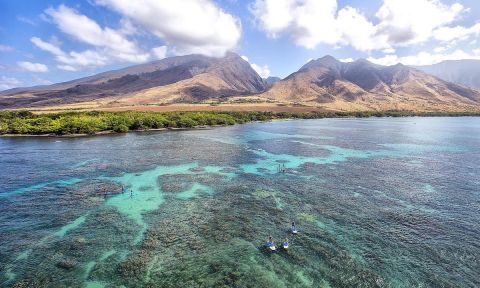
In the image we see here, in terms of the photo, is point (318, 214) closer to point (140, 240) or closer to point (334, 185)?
point (334, 185)

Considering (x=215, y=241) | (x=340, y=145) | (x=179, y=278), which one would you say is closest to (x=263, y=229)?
(x=215, y=241)

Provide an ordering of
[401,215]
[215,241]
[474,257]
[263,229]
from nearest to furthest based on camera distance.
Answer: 1. [474,257]
2. [215,241]
3. [263,229]
4. [401,215]

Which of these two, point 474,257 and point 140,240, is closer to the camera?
point 474,257

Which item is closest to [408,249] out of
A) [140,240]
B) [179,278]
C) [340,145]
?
[179,278]

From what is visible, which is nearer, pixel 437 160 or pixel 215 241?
pixel 215 241

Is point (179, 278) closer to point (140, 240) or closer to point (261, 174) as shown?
point (140, 240)

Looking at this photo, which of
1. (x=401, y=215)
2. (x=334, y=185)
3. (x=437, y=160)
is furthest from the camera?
(x=437, y=160)
